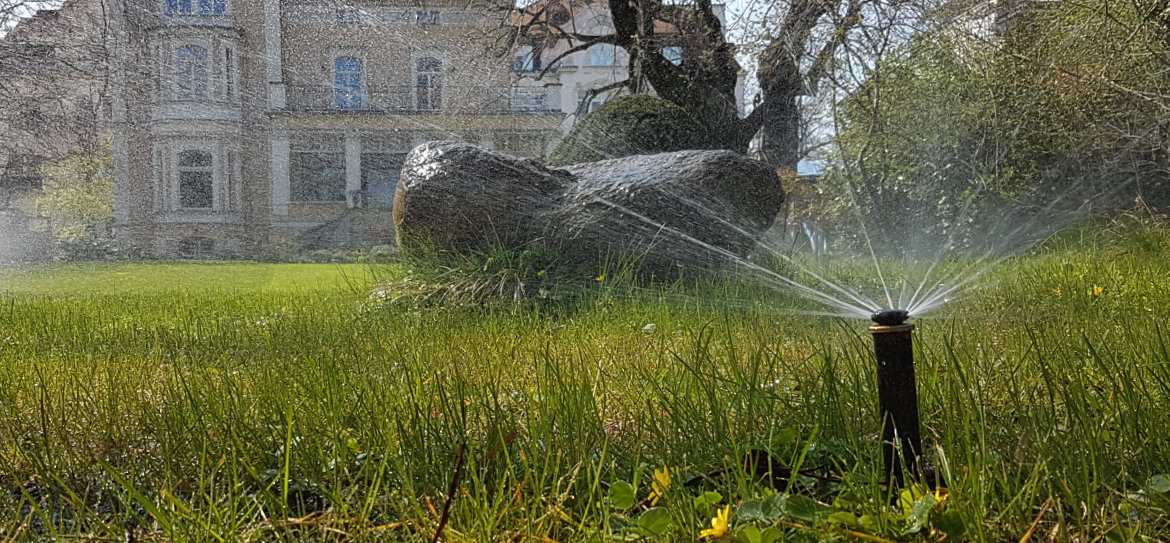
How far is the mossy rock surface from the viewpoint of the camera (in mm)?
6688

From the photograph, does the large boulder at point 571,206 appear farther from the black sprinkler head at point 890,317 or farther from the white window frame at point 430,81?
the black sprinkler head at point 890,317

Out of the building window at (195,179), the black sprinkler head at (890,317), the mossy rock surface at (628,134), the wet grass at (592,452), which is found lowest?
the wet grass at (592,452)

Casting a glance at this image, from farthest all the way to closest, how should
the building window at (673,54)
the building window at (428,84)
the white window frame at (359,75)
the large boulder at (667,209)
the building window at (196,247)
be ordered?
the building window at (673,54), the building window at (428,84), the white window frame at (359,75), the building window at (196,247), the large boulder at (667,209)

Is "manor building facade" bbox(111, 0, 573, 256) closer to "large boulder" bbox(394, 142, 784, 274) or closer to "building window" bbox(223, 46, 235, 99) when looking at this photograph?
"building window" bbox(223, 46, 235, 99)

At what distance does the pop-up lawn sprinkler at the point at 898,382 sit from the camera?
94 cm

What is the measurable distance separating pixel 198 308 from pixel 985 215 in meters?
8.54

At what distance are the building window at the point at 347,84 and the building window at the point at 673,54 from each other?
331cm

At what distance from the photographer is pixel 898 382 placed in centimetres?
100

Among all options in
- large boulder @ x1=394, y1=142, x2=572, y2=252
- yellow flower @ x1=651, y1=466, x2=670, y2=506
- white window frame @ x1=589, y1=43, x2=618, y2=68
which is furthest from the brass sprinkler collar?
white window frame @ x1=589, y1=43, x2=618, y2=68

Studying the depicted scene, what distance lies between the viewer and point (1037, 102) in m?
7.88

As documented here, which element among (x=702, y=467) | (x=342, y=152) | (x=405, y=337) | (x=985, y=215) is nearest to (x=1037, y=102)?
(x=985, y=215)

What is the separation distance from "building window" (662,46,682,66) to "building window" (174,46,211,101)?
460 cm

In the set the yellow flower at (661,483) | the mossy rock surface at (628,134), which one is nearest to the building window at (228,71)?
the mossy rock surface at (628,134)

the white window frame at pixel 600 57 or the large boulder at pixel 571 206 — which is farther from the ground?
the white window frame at pixel 600 57
